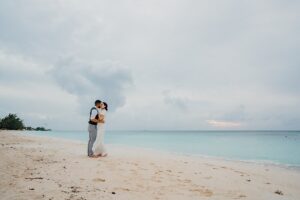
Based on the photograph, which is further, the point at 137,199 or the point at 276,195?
the point at 276,195

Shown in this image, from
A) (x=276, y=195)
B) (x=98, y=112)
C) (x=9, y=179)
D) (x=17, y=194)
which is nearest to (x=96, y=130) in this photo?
(x=98, y=112)

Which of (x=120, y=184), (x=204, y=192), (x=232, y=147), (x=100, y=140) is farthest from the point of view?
(x=232, y=147)

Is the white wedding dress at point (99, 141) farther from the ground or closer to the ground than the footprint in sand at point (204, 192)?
farther from the ground

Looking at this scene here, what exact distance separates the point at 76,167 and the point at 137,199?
4.41 meters

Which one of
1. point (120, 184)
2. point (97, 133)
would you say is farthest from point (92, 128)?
point (120, 184)

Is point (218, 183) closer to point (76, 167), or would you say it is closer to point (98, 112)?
point (76, 167)

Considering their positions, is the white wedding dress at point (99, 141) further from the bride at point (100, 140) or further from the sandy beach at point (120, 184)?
the sandy beach at point (120, 184)

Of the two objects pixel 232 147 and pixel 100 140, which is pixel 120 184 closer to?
pixel 100 140

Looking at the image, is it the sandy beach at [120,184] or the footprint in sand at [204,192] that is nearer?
the sandy beach at [120,184]

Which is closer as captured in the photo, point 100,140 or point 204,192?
point 204,192

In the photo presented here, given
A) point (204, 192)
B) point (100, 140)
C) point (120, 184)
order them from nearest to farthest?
point (204, 192) → point (120, 184) → point (100, 140)

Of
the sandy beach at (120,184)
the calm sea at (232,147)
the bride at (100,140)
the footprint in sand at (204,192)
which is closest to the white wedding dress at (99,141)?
the bride at (100,140)

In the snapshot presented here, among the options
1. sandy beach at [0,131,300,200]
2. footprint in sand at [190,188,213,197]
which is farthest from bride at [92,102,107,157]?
footprint in sand at [190,188,213,197]

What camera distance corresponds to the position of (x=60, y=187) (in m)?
6.58
